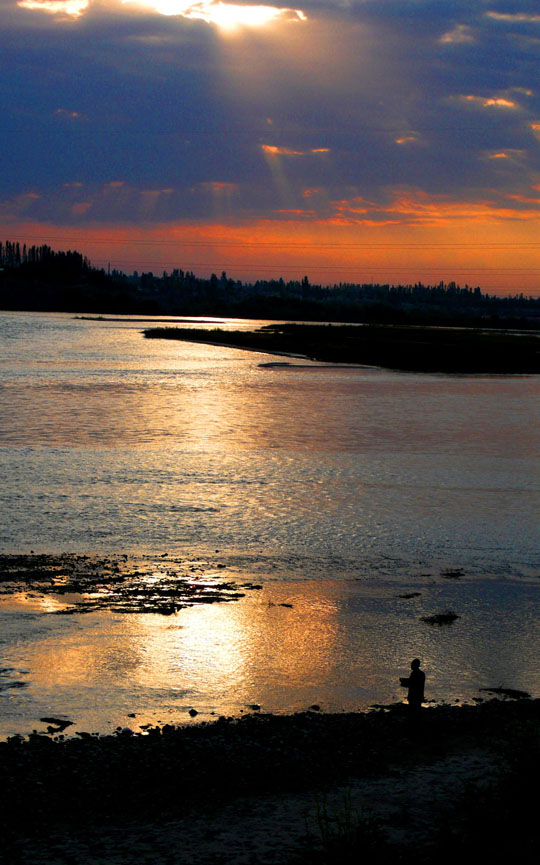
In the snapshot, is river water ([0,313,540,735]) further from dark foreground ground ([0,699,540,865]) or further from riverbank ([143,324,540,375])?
riverbank ([143,324,540,375])

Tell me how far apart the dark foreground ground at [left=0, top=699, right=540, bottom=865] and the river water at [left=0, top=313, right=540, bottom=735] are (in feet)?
2.75

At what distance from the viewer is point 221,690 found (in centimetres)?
1008

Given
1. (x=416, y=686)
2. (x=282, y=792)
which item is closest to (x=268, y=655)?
(x=416, y=686)

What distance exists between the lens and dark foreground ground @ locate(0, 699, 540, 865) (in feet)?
21.9

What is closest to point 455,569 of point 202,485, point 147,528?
point 147,528

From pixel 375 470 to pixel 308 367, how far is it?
153 feet

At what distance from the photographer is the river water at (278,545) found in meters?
10.3

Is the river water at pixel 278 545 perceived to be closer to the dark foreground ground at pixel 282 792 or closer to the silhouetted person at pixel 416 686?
the dark foreground ground at pixel 282 792

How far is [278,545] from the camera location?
16281 millimetres

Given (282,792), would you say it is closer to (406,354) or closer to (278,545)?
(278,545)

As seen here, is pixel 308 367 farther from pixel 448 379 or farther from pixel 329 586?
pixel 329 586

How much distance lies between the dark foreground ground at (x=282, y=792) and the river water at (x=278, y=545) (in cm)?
84

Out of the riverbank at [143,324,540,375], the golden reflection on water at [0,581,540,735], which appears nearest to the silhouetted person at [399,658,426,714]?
the golden reflection on water at [0,581,540,735]

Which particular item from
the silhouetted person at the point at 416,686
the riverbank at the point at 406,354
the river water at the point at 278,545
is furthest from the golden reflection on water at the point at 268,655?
the riverbank at the point at 406,354
